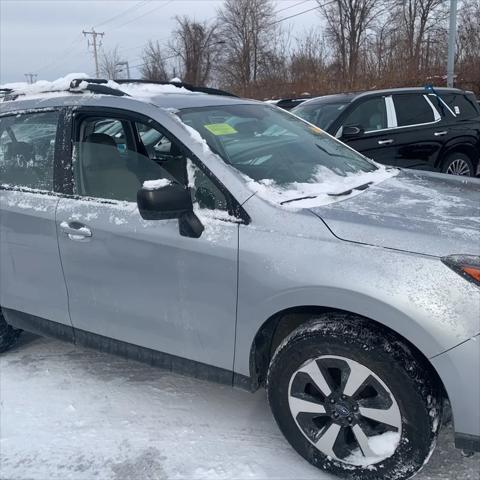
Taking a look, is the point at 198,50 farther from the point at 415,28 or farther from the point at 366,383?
the point at 366,383

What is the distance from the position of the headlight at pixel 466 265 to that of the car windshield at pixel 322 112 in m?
5.06

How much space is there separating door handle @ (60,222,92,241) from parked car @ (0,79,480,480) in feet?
0.04

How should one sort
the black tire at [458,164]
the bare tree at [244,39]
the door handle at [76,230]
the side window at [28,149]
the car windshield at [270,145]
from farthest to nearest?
the bare tree at [244,39]
the black tire at [458,164]
the side window at [28,149]
the door handle at [76,230]
the car windshield at [270,145]

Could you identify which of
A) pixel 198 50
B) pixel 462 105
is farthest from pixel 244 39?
pixel 462 105

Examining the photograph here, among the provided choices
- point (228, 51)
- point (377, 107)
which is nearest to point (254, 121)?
point (377, 107)

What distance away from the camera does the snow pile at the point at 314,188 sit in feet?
8.71

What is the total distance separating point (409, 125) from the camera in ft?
24.2

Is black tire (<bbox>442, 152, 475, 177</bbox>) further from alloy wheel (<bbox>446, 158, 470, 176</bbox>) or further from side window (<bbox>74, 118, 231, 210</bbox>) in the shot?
side window (<bbox>74, 118, 231, 210</bbox>)

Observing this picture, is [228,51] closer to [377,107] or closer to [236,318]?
[377,107]

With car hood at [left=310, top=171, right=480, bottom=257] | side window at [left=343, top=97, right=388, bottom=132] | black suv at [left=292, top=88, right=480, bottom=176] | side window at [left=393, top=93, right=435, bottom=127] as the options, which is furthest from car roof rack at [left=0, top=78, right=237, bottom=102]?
side window at [left=393, top=93, right=435, bottom=127]

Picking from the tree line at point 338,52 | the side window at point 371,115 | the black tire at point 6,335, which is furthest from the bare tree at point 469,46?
the black tire at point 6,335

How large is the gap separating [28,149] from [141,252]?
1.23 metres

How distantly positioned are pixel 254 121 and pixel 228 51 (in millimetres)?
48505

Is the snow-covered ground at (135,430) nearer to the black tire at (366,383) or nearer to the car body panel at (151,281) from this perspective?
the black tire at (366,383)
